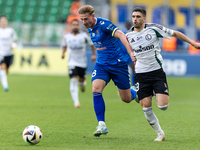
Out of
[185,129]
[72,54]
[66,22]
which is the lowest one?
[185,129]

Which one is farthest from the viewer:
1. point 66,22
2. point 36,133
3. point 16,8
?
point 16,8

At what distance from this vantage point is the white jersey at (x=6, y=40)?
15112mm

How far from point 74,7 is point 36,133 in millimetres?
20913

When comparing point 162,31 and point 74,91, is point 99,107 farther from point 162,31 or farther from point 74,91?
point 74,91

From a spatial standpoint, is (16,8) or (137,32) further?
(16,8)

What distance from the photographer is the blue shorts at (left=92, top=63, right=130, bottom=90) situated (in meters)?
7.16

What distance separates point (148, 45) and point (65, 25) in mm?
17004

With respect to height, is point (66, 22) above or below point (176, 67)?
above

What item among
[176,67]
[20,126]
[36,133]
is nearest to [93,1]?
[176,67]

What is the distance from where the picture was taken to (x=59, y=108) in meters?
10.8

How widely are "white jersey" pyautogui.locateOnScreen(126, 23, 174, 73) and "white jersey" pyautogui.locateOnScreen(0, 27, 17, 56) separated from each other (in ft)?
30.7

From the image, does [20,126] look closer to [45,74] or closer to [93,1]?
[45,74]

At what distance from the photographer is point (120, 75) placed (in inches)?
287

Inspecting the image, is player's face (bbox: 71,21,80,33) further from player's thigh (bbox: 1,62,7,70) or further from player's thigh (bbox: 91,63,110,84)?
player's thigh (bbox: 1,62,7,70)
